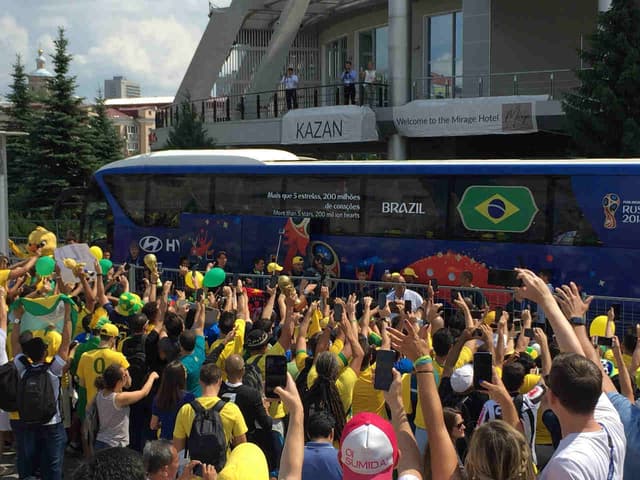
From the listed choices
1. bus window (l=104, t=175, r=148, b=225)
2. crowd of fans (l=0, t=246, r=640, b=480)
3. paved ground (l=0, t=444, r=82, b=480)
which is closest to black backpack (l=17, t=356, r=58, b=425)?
crowd of fans (l=0, t=246, r=640, b=480)

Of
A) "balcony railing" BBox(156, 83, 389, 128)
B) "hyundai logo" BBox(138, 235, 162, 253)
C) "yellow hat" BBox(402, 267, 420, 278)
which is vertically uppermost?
"balcony railing" BBox(156, 83, 389, 128)

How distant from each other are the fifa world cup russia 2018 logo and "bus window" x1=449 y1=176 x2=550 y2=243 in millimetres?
1002

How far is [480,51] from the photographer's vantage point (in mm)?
27281

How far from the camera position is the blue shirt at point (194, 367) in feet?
23.3

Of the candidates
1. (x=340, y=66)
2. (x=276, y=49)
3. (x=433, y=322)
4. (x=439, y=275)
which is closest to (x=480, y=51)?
(x=276, y=49)

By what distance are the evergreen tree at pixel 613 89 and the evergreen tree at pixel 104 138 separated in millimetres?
25075

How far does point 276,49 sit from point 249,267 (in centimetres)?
1715

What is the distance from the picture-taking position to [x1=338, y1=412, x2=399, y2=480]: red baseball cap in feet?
13.0

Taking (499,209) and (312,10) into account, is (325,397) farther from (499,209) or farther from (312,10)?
(312,10)

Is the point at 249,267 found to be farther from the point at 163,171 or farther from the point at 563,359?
the point at 563,359

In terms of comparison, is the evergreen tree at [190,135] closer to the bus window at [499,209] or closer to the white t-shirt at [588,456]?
the bus window at [499,209]

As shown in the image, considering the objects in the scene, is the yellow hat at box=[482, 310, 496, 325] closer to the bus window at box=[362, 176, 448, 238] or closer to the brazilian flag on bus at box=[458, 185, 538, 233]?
the brazilian flag on bus at box=[458, 185, 538, 233]

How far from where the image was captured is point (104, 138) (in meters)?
42.4

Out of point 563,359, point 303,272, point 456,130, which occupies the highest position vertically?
point 456,130
